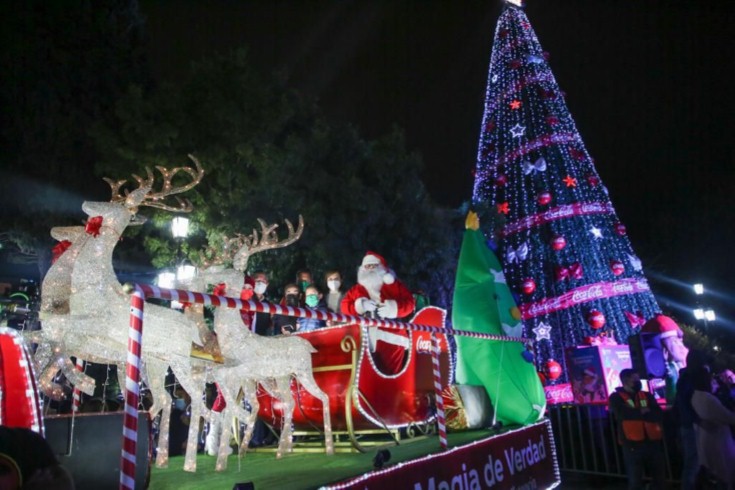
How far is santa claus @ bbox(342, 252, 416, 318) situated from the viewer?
22.5ft

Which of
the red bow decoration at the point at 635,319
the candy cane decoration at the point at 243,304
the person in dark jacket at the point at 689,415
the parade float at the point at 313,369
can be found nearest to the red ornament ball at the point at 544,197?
the red bow decoration at the point at 635,319

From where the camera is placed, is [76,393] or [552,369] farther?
[552,369]

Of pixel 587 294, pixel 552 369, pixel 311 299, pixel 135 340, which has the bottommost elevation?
pixel 552 369

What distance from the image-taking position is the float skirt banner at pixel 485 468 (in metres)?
4.08

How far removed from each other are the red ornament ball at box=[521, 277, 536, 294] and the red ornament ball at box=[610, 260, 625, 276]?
8.10 feet

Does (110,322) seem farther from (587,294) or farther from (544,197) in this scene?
(587,294)

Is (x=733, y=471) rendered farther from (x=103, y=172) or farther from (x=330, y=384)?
(x=103, y=172)

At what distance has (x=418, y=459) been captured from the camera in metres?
4.43

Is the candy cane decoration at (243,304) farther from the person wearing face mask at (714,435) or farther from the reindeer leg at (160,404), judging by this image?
the person wearing face mask at (714,435)

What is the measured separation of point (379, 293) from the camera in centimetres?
706

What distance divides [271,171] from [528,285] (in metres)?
9.77

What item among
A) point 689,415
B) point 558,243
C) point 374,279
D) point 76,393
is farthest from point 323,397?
point 558,243

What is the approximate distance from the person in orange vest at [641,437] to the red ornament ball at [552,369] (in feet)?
37.3

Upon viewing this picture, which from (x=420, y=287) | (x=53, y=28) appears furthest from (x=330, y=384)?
(x=53, y=28)
